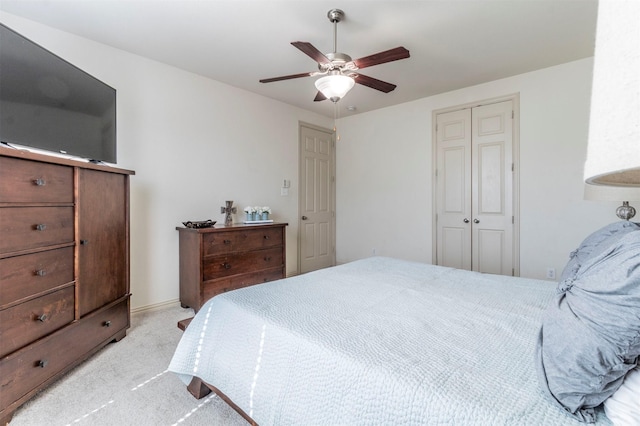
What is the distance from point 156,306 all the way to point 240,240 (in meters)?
1.08

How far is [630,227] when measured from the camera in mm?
1348

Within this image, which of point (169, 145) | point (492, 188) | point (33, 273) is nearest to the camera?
point (33, 273)

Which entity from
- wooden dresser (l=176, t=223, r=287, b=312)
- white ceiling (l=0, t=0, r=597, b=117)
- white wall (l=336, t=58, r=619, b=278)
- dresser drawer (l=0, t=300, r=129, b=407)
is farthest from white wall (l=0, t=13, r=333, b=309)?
white wall (l=336, t=58, r=619, b=278)

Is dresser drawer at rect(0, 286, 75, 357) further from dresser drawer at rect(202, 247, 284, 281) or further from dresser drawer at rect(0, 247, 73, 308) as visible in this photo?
dresser drawer at rect(202, 247, 284, 281)

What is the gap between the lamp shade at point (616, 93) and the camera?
23 cm

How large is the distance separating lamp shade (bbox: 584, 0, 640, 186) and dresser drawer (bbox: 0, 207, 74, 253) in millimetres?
2237

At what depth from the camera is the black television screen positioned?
5.67ft

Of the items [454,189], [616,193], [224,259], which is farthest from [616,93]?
[454,189]

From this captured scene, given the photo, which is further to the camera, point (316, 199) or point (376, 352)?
point (316, 199)

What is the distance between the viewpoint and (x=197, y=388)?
170cm

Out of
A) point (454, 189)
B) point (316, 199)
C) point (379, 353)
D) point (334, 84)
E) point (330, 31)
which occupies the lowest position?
point (379, 353)

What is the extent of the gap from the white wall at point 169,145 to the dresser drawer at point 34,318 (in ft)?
3.70

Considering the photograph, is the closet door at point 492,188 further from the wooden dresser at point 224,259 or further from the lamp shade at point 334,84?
the wooden dresser at point 224,259

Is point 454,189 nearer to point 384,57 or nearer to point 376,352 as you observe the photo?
point 384,57
